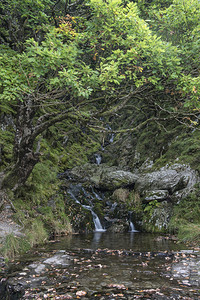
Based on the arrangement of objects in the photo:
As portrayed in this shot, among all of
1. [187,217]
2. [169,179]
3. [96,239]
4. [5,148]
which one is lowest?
[96,239]

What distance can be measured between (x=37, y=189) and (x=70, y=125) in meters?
10.2

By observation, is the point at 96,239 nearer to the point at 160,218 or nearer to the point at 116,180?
the point at 160,218

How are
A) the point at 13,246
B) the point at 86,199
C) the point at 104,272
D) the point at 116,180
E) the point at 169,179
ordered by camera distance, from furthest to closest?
the point at 116,180 < the point at 86,199 < the point at 169,179 < the point at 13,246 < the point at 104,272

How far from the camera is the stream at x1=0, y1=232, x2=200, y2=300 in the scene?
5.10 m

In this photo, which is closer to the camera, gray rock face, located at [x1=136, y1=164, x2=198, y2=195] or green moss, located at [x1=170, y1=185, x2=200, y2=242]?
green moss, located at [x1=170, y1=185, x2=200, y2=242]

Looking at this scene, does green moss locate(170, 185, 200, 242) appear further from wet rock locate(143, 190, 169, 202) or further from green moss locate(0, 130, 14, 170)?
green moss locate(0, 130, 14, 170)

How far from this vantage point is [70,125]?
21766mm

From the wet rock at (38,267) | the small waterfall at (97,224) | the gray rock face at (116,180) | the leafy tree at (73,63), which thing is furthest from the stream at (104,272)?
the gray rock face at (116,180)

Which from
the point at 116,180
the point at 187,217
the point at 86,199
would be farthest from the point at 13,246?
the point at 116,180

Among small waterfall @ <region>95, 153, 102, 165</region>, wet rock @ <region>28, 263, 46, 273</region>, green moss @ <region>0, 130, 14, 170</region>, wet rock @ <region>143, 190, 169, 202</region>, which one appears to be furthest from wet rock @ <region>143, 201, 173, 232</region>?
small waterfall @ <region>95, 153, 102, 165</region>

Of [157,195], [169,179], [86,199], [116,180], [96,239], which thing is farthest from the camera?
[116,180]

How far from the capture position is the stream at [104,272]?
5098mm

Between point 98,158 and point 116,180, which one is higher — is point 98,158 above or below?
above

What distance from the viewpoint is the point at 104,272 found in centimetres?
639
